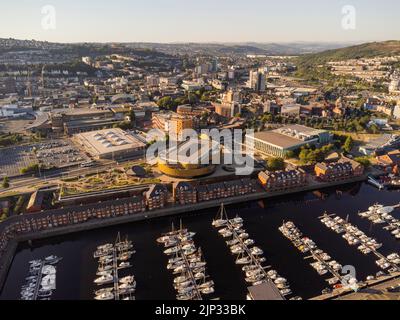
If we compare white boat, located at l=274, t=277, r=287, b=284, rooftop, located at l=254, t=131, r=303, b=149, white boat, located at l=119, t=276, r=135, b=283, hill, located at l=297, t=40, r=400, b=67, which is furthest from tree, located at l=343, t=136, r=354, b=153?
hill, located at l=297, t=40, r=400, b=67

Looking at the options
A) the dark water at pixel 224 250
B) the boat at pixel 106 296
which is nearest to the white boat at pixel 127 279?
the dark water at pixel 224 250

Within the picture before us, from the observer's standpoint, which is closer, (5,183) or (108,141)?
(5,183)

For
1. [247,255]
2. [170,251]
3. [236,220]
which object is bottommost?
[247,255]

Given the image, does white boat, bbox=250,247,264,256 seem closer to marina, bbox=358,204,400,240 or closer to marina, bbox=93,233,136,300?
marina, bbox=93,233,136,300

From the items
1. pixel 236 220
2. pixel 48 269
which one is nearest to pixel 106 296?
pixel 48 269

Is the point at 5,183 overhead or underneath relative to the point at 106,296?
overhead

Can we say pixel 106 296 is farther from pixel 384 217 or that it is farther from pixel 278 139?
pixel 278 139

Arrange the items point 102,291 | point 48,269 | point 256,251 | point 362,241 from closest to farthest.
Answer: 1. point 102,291
2. point 48,269
3. point 256,251
4. point 362,241

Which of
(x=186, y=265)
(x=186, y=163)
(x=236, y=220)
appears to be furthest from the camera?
(x=186, y=163)

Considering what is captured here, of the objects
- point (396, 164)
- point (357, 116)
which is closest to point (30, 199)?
point (396, 164)
